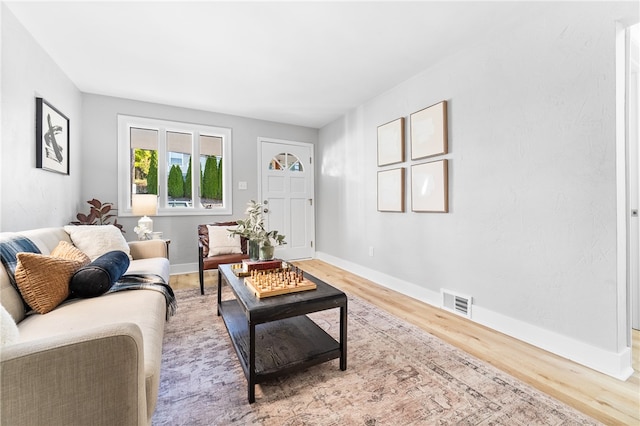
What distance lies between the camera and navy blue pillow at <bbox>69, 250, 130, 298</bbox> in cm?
147

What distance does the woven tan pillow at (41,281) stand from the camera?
1304 millimetres

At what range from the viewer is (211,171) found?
4.05m

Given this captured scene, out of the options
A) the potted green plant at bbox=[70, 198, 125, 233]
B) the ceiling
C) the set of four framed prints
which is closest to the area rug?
the set of four framed prints

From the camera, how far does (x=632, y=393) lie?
1.42 meters

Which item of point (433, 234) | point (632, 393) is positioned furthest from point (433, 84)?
point (632, 393)

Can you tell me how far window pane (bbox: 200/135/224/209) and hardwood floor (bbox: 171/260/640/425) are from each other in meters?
2.75

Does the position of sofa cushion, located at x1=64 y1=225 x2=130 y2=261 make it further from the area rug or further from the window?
the window

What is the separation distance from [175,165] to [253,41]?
2.28 m

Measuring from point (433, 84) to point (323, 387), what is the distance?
108 inches

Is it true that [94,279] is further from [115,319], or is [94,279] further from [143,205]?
[143,205]

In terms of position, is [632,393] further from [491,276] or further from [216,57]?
[216,57]

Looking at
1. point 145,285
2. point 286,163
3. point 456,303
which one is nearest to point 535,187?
point 456,303

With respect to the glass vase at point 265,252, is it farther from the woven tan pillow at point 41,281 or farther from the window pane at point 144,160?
the window pane at point 144,160

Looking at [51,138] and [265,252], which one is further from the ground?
[51,138]
